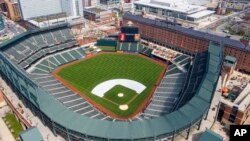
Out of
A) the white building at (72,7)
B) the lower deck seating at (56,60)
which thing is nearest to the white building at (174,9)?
the white building at (72,7)

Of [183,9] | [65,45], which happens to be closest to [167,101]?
[65,45]

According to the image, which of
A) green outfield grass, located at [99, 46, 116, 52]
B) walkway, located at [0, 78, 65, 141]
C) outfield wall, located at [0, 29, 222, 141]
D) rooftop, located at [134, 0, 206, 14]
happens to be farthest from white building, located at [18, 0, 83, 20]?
outfield wall, located at [0, 29, 222, 141]

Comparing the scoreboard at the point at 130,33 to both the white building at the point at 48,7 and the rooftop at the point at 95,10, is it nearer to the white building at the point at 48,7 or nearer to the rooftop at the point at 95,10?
the rooftop at the point at 95,10

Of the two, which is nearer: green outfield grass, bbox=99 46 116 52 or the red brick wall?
the red brick wall

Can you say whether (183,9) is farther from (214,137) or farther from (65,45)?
(214,137)

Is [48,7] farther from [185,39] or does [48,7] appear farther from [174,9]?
[185,39]

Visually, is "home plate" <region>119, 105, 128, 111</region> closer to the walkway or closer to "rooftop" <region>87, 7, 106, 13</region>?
the walkway

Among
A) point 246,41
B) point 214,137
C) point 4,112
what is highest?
point 246,41
